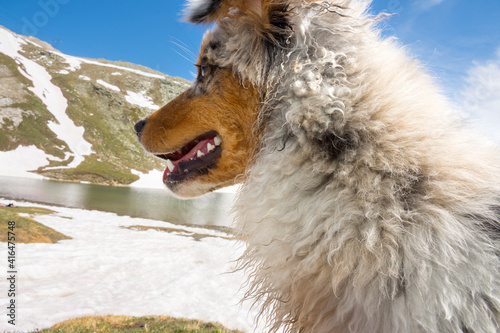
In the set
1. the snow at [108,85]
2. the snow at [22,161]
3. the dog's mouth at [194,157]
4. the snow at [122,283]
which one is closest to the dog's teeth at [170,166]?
the dog's mouth at [194,157]

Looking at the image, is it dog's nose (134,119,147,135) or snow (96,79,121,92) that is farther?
snow (96,79,121,92)

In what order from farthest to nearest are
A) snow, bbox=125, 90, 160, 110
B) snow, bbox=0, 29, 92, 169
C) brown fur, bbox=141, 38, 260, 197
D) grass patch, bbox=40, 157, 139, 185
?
snow, bbox=125, 90, 160, 110 → snow, bbox=0, 29, 92, 169 → grass patch, bbox=40, 157, 139, 185 → brown fur, bbox=141, 38, 260, 197

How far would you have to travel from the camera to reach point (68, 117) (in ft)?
420

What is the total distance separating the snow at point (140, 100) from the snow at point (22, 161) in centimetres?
6367

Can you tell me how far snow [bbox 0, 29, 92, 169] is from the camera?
117188 mm

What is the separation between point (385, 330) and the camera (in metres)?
1.99

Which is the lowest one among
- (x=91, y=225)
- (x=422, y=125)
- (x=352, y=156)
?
(x=91, y=225)

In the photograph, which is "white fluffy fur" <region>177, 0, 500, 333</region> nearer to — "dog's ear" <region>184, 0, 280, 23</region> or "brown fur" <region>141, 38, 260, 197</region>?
"dog's ear" <region>184, 0, 280, 23</region>

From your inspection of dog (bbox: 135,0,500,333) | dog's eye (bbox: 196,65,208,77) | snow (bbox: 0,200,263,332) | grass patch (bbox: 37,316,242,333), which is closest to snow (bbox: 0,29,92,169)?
snow (bbox: 0,200,263,332)

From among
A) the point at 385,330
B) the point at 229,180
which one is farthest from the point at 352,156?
the point at 229,180

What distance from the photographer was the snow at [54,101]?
11719 cm

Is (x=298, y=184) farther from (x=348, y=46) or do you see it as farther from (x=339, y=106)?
(x=348, y=46)

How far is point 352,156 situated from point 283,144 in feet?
1.86

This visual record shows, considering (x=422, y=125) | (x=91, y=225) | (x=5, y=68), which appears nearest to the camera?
(x=422, y=125)
